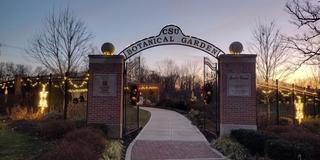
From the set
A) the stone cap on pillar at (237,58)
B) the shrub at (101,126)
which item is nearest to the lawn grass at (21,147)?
the shrub at (101,126)

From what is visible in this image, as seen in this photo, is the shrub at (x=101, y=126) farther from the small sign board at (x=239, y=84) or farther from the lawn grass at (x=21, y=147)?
the small sign board at (x=239, y=84)

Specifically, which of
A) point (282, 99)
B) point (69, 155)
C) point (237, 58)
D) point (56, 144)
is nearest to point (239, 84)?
point (237, 58)

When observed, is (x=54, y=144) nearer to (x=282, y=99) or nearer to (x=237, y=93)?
(x=237, y=93)

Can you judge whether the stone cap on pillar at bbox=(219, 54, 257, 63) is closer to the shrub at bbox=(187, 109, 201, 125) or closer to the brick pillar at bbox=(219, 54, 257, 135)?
the brick pillar at bbox=(219, 54, 257, 135)

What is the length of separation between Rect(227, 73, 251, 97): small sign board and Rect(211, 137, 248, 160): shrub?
6.42ft

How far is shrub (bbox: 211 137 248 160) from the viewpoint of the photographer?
8.99 metres

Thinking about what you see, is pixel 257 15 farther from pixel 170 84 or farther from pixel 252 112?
pixel 170 84

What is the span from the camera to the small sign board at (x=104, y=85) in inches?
478

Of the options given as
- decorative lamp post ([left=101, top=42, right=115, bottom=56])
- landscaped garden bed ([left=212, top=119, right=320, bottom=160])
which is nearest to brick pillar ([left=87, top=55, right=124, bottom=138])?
decorative lamp post ([left=101, top=42, right=115, bottom=56])

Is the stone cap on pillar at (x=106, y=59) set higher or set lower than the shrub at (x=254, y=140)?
higher

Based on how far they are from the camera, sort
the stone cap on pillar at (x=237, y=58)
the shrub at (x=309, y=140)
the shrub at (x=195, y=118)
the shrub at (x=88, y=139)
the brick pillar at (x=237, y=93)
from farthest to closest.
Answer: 1. the shrub at (x=195, y=118)
2. the stone cap on pillar at (x=237, y=58)
3. the brick pillar at (x=237, y=93)
4. the shrub at (x=88, y=139)
5. the shrub at (x=309, y=140)

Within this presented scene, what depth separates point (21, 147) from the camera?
8.46m

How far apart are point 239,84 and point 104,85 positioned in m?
4.79

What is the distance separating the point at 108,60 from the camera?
12219 millimetres
